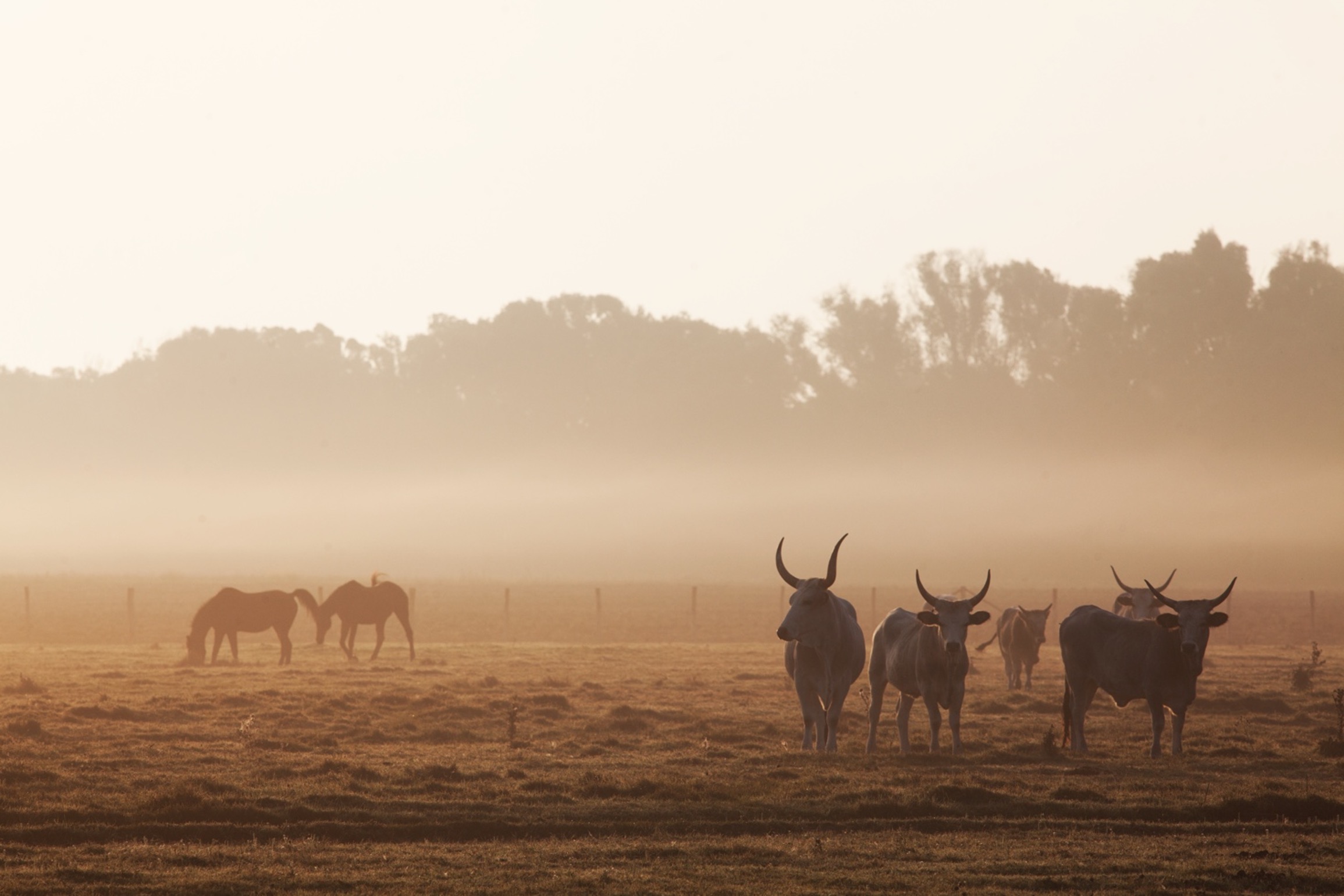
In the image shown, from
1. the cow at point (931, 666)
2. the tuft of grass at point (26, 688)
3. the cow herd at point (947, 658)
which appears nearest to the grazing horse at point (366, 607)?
the tuft of grass at point (26, 688)

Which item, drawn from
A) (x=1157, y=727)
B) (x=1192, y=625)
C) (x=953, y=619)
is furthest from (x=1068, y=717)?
(x=953, y=619)

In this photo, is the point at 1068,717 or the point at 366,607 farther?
the point at 366,607

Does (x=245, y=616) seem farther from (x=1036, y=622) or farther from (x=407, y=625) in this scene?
(x=1036, y=622)

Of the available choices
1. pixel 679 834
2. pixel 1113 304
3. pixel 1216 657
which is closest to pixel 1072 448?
pixel 1113 304

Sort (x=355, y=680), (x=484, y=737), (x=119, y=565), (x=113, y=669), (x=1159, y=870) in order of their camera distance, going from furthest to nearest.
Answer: (x=119, y=565) → (x=113, y=669) → (x=355, y=680) → (x=484, y=737) → (x=1159, y=870)

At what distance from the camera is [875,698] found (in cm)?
1919

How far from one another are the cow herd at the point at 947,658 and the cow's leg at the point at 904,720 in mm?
17

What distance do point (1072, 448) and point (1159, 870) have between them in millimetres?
75666

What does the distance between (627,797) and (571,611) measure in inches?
1570

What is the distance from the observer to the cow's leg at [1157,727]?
18.4m

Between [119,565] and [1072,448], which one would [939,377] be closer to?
[1072,448]

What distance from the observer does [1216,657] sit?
1362 inches

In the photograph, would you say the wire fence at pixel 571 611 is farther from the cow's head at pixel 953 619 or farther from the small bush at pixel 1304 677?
the cow's head at pixel 953 619

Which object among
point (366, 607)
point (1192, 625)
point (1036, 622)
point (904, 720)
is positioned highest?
point (366, 607)
